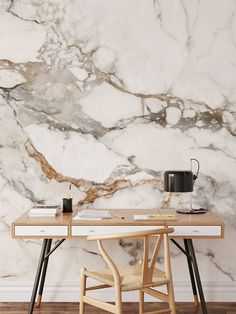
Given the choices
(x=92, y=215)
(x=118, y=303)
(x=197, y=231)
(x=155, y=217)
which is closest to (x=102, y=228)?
(x=92, y=215)

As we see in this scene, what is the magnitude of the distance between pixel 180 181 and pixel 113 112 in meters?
0.77

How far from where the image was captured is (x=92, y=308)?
3.95m

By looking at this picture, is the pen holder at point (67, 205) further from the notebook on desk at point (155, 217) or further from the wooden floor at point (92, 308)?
the wooden floor at point (92, 308)

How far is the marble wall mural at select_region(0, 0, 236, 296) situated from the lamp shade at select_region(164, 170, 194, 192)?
0.31m

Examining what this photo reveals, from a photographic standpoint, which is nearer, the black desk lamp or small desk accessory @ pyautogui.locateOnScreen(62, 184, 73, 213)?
the black desk lamp

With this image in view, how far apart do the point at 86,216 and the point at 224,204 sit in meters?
1.12

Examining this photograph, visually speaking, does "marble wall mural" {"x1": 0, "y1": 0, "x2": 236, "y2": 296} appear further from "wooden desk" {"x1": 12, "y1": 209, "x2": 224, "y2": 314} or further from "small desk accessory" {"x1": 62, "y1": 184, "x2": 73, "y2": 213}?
"wooden desk" {"x1": 12, "y1": 209, "x2": 224, "y2": 314}

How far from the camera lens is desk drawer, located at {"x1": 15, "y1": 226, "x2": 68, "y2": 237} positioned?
11.6 feet

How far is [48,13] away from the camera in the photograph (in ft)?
13.5

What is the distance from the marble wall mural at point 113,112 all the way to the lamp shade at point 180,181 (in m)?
0.31

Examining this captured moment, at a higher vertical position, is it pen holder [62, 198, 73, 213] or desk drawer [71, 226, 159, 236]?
pen holder [62, 198, 73, 213]

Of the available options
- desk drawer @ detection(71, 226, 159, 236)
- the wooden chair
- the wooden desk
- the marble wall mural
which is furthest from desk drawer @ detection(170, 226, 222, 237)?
the marble wall mural

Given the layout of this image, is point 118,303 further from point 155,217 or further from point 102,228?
point 155,217

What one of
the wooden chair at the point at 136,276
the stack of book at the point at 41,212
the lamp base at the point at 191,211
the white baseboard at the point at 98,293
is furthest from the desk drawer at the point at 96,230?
the white baseboard at the point at 98,293
